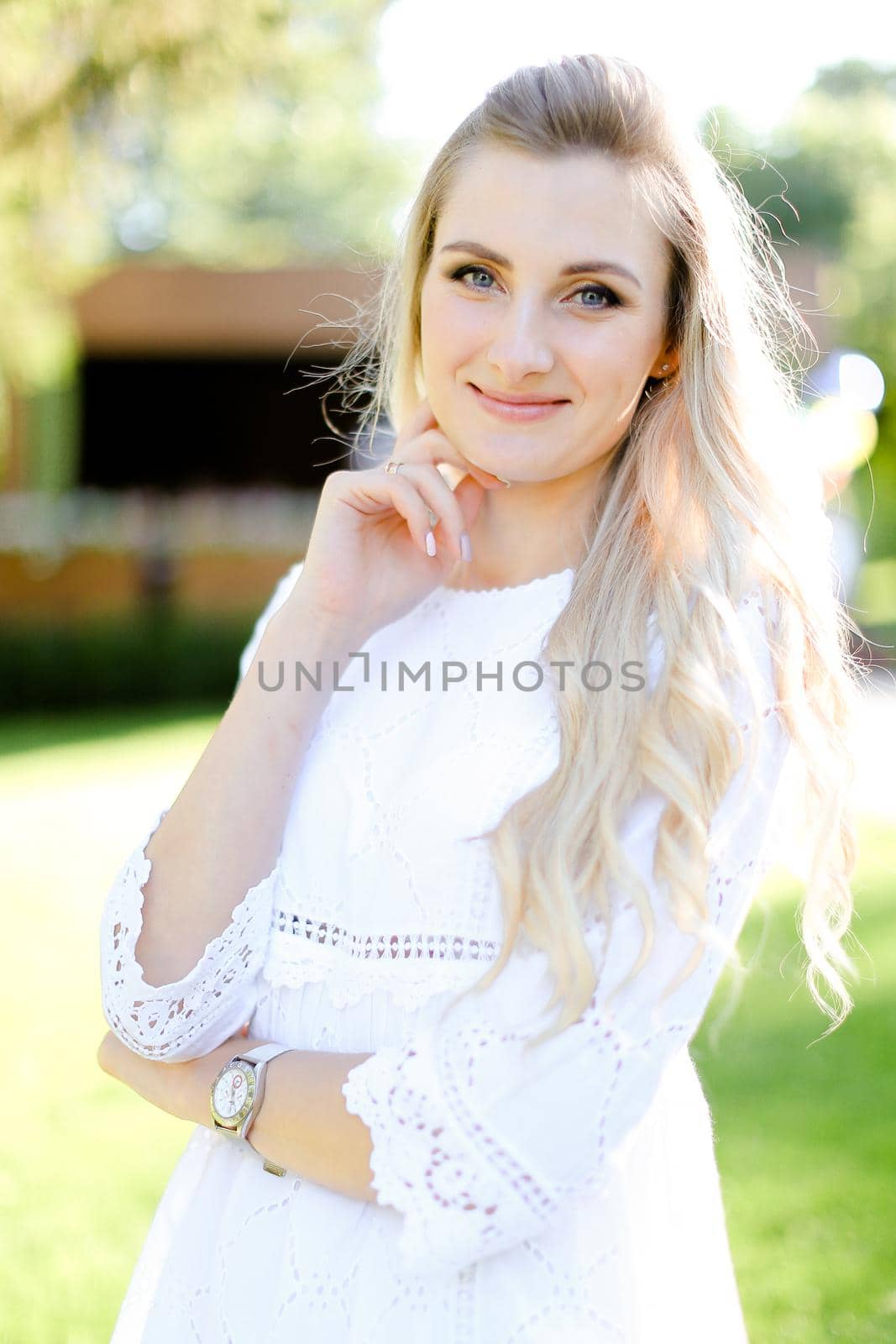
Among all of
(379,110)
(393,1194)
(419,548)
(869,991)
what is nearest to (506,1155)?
(393,1194)

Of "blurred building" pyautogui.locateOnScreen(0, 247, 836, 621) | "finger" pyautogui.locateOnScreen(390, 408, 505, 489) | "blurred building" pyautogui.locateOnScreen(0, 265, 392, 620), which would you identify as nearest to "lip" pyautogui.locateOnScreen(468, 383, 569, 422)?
"finger" pyautogui.locateOnScreen(390, 408, 505, 489)

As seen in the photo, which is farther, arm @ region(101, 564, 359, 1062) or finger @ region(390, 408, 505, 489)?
finger @ region(390, 408, 505, 489)

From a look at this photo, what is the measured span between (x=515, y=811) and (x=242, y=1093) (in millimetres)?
457

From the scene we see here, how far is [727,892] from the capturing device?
144 cm

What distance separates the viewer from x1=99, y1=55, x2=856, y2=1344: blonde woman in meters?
1.40

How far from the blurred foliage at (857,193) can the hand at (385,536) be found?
85.4 feet

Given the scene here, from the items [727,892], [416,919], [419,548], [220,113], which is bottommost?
[416,919]

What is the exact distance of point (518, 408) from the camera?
1.73 meters

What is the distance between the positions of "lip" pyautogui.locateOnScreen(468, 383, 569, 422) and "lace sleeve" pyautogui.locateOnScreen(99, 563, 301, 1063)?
66cm

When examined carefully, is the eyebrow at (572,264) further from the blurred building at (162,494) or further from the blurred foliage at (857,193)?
the blurred foliage at (857,193)

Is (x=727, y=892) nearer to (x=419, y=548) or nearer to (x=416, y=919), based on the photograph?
(x=416, y=919)

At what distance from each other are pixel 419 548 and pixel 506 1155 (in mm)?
856

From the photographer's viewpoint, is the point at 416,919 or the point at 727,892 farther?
the point at 416,919

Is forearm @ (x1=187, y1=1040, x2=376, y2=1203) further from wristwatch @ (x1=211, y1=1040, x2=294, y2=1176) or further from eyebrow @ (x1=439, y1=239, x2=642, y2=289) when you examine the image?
eyebrow @ (x1=439, y1=239, x2=642, y2=289)
